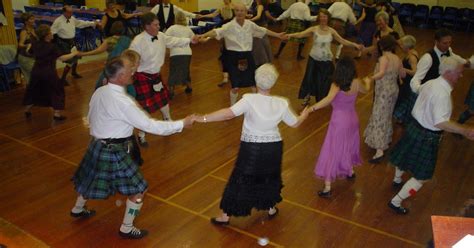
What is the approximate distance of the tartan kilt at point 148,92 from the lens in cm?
527

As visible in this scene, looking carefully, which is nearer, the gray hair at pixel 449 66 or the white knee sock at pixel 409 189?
the gray hair at pixel 449 66

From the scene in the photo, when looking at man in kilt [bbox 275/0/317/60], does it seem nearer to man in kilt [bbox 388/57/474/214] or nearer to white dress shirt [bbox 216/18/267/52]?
white dress shirt [bbox 216/18/267/52]

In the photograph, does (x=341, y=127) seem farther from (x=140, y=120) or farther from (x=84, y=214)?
(x=84, y=214)

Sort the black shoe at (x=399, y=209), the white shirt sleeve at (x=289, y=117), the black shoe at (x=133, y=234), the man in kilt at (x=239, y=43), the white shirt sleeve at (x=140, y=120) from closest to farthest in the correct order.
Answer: the white shirt sleeve at (x=140, y=120)
the white shirt sleeve at (x=289, y=117)
the black shoe at (x=133, y=234)
the black shoe at (x=399, y=209)
the man in kilt at (x=239, y=43)

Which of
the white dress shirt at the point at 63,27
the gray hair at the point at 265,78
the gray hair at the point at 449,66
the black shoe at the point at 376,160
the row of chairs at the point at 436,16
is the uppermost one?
the gray hair at the point at 449,66

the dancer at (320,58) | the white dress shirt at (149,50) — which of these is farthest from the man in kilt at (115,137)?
the dancer at (320,58)

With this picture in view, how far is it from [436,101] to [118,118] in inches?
100.0

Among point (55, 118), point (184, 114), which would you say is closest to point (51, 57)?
point (55, 118)

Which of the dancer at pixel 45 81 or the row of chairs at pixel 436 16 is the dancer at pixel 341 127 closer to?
the dancer at pixel 45 81

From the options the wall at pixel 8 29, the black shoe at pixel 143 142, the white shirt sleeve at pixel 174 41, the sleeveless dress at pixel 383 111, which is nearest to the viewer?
the sleeveless dress at pixel 383 111

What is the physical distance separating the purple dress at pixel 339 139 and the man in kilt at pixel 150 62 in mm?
2143

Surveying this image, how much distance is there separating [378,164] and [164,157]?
2538 millimetres

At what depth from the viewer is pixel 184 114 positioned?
22.1 ft

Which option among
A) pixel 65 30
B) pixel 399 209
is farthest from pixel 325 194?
pixel 65 30
